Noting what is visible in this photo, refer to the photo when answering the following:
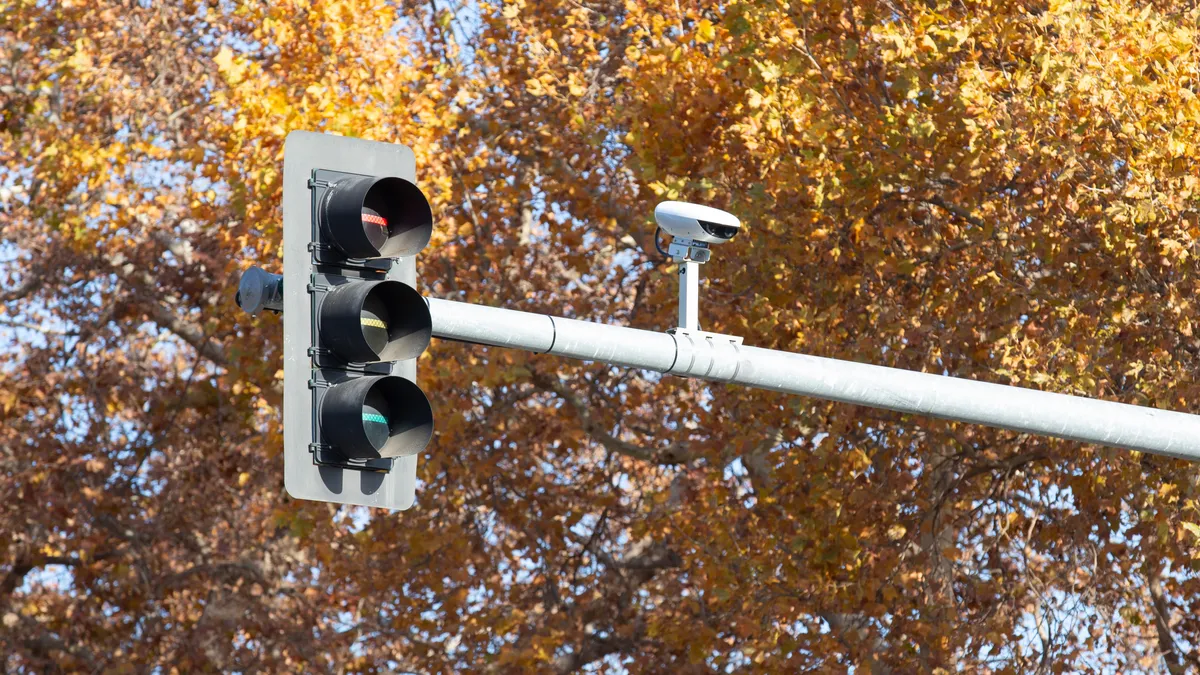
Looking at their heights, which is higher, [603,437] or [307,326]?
[603,437]

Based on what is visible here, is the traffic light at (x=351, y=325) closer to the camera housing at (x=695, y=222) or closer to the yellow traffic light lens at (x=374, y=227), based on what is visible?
the yellow traffic light lens at (x=374, y=227)

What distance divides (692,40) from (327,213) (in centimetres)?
1272

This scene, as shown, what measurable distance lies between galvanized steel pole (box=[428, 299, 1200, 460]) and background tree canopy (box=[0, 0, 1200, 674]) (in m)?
5.58

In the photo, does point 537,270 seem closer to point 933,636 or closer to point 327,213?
point 933,636

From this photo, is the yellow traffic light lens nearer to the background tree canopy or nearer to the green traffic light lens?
the green traffic light lens

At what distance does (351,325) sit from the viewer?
205 inches

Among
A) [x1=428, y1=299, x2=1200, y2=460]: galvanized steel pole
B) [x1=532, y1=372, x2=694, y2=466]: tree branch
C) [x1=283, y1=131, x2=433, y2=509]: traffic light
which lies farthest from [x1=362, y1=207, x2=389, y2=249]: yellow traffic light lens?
[x1=532, y1=372, x2=694, y2=466]: tree branch

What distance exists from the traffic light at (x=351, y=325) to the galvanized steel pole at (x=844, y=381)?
0.40m

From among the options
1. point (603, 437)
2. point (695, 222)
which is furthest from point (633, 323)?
point (695, 222)

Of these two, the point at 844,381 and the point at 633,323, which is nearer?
the point at 844,381

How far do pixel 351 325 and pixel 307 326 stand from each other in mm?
142

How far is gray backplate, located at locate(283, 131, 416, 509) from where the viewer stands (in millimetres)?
5184

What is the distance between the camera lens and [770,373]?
6152mm

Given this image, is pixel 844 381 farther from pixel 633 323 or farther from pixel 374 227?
pixel 633 323
